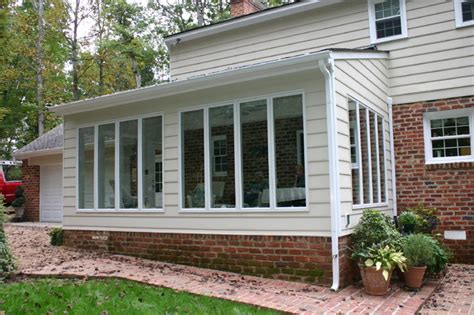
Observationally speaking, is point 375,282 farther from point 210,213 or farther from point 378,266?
point 210,213

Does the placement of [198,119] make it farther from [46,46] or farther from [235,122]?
[46,46]

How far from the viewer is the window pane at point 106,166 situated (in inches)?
340

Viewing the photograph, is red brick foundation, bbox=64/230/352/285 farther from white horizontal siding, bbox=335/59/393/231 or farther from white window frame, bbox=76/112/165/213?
white horizontal siding, bbox=335/59/393/231

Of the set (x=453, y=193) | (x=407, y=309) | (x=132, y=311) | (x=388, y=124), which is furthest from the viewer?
(x=388, y=124)

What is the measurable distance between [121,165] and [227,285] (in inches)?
141

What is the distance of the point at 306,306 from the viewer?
16.8 ft

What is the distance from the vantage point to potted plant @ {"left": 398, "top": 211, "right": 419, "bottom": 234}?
7.52m

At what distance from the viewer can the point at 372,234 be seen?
6246 millimetres

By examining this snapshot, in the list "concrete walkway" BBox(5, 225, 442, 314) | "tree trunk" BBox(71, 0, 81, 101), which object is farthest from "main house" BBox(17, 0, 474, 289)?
"tree trunk" BBox(71, 0, 81, 101)

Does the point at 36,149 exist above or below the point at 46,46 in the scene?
below

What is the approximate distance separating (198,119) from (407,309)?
172 inches

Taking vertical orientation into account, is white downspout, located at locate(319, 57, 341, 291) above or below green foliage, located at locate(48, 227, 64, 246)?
above

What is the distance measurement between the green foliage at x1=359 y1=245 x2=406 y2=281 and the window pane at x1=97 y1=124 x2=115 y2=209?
4973 mm

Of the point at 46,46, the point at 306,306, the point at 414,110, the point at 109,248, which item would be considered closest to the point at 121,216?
the point at 109,248
